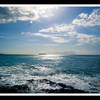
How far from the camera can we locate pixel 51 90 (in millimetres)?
1643

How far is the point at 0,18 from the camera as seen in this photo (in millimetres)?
1813

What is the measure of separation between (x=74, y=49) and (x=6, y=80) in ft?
4.07

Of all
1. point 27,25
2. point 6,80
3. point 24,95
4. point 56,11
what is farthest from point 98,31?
point 6,80

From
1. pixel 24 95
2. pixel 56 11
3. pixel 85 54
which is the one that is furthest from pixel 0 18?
pixel 85 54

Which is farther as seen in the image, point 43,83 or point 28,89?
point 43,83

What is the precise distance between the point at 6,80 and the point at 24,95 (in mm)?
457

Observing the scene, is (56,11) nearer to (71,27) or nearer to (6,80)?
(71,27)

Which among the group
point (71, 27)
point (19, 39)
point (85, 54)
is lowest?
point (85, 54)

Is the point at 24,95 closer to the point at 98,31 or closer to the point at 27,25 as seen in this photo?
the point at 27,25

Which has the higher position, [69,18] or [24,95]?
[69,18]

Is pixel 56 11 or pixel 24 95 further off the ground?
pixel 56 11
